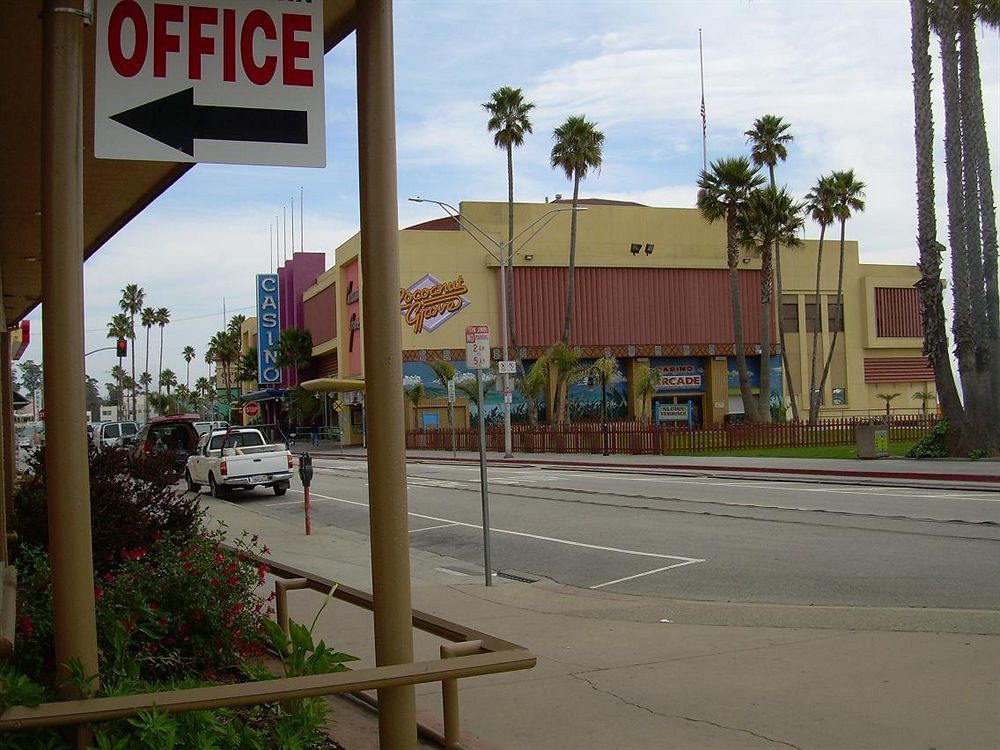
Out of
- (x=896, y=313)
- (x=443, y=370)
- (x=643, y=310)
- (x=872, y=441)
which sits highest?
(x=643, y=310)

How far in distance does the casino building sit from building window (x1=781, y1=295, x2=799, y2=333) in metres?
0.09

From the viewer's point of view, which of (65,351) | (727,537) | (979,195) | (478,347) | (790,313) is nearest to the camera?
(65,351)

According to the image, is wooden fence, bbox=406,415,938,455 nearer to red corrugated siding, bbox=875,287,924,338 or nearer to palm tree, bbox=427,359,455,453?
palm tree, bbox=427,359,455,453

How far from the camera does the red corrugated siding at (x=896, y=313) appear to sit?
220ft

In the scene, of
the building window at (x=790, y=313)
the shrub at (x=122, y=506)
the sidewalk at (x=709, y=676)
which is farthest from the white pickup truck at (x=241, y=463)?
the building window at (x=790, y=313)

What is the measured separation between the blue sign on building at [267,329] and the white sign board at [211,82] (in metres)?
76.7

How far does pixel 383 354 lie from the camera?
422 centimetres

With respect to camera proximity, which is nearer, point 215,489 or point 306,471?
point 306,471

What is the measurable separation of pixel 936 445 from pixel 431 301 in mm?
30529

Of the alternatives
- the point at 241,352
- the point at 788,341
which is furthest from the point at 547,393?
the point at 241,352

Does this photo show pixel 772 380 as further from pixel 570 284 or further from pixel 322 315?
pixel 322 315

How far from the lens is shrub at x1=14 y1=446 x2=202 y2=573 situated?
8219 mm

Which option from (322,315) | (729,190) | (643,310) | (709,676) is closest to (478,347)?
(709,676)

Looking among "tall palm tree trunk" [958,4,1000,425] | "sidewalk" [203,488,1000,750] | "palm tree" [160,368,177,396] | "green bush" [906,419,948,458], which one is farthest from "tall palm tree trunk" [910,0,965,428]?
"palm tree" [160,368,177,396]
